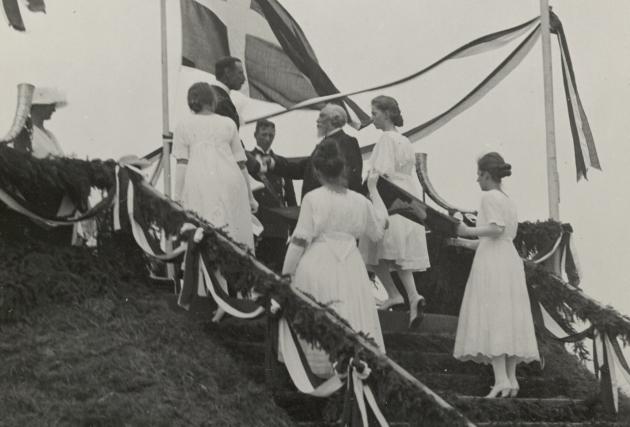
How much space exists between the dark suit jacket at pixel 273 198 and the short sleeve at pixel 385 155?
1.07 m

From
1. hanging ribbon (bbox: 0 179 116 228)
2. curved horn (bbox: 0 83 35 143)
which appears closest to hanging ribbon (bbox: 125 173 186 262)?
hanging ribbon (bbox: 0 179 116 228)

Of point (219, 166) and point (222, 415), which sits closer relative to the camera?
point (222, 415)

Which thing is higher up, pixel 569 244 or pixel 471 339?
pixel 569 244

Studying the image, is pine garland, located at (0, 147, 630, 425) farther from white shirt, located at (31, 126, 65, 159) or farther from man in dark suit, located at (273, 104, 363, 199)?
man in dark suit, located at (273, 104, 363, 199)

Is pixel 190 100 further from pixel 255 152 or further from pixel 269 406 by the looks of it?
pixel 269 406

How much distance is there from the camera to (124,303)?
9281mm

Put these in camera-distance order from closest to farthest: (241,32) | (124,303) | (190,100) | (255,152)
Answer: (124,303)
(190,100)
(255,152)
(241,32)

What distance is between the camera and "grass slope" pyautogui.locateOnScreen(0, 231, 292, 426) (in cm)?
761

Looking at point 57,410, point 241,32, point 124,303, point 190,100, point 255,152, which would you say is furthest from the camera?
point 241,32

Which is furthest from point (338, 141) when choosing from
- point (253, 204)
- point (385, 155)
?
point (253, 204)

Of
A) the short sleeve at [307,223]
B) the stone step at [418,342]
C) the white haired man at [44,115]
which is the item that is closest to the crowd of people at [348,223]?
the short sleeve at [307,223]

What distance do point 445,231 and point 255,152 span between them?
250 cm

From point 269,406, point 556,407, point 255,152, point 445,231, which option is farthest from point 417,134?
point 269,406

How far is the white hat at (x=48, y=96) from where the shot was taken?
10.8 meters
